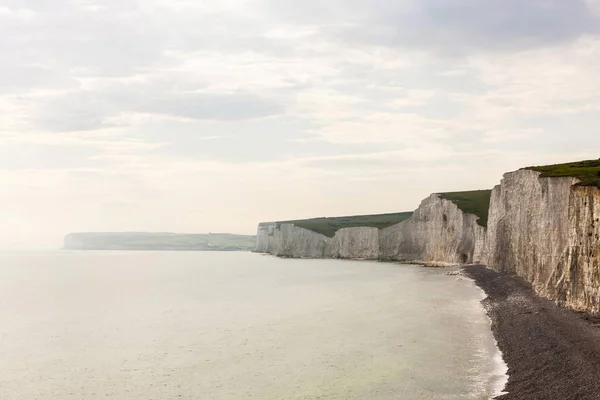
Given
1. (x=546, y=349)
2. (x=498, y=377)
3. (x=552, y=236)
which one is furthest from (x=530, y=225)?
(x=498, y=377)

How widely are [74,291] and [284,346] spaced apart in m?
50.8

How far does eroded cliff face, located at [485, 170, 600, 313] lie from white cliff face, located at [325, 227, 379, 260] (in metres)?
72.2

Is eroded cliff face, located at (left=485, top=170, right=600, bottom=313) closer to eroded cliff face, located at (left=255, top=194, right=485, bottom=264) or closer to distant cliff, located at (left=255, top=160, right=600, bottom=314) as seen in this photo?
distant cliff, located at (left=255, top=160, right=600, bottom=314)

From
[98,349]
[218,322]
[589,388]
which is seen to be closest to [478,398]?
[589,388]

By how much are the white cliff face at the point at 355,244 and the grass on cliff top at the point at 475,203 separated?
26.9 meters

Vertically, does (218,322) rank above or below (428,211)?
below

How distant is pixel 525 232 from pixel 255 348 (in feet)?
104

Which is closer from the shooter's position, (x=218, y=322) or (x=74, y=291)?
(x=218, y=322)

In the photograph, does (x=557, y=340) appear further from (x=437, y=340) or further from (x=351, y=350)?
(x=351, y=350)

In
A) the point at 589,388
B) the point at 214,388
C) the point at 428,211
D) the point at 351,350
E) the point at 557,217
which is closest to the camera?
the point at 589,388

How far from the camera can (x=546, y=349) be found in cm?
2423

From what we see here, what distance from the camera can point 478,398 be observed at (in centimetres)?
1972

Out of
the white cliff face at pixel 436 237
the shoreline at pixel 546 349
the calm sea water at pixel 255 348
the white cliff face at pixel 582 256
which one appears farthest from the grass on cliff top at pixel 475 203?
the shoreline at pixel 546 349

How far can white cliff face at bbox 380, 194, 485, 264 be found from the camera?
318 feet
